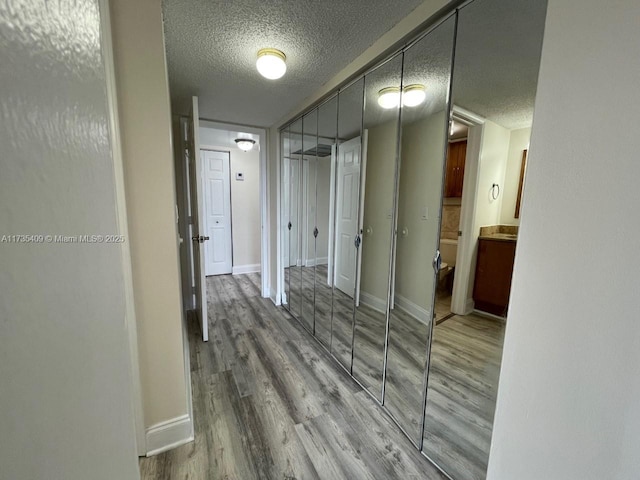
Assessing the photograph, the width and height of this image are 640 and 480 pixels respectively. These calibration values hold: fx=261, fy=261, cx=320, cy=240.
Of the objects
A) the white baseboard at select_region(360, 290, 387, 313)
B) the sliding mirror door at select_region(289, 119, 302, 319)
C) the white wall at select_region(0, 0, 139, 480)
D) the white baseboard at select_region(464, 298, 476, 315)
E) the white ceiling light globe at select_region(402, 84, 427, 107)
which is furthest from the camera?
the sliding mirror door at select_region(289, 119, 302, 319)

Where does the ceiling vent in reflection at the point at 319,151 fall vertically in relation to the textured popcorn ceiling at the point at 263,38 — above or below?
below

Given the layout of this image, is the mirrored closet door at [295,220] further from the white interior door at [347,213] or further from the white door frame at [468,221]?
the white door frame at [468,221]

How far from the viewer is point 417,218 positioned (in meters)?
1.52

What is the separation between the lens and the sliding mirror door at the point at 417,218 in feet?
4.40

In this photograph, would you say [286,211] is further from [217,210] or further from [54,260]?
[54,260]

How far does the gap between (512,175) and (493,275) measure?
47cm

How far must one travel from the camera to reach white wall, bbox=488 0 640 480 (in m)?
0.63

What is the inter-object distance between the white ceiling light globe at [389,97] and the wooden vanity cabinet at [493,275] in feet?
3.25

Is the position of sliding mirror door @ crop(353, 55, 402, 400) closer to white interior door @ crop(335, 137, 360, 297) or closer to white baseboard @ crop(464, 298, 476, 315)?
white interior door @ crop(335, 137, 360, 297)

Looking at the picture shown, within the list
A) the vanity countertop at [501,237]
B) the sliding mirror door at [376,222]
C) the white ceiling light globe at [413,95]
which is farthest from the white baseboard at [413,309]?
the white ceiling light globe at [413,95]

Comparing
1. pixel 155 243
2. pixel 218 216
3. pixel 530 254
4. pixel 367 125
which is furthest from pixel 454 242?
pixel 218 216

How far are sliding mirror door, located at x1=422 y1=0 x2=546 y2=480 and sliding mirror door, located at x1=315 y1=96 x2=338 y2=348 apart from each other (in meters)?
1.07

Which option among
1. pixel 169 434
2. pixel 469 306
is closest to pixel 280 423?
pixel 169 434

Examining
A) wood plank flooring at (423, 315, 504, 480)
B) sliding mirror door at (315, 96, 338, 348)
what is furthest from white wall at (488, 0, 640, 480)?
sliding mirror door at (315, 96, 338, 348)
